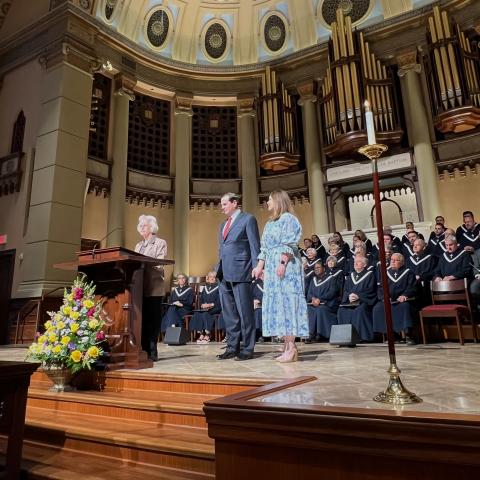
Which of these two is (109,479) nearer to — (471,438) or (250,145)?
(471,438)

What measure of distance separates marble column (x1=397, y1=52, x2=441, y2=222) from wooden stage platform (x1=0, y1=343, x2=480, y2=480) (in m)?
5.93

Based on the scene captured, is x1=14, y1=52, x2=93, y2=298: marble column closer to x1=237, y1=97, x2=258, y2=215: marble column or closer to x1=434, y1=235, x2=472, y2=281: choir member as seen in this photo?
Answer: x1=237, y1=97, x2=258, y2=215: marble column

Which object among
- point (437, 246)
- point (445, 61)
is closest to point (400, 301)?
point (437, 246)

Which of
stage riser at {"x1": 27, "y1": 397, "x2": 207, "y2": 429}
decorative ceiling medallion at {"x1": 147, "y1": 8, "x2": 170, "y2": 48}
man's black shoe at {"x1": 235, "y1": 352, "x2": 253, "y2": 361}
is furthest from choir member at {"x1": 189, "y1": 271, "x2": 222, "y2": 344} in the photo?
decorative ceiling medallion at {"x1": 147, "y1": 8, "x2": 170, "y2": 48}

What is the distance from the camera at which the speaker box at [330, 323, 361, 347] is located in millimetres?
4742

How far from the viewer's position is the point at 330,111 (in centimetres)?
941

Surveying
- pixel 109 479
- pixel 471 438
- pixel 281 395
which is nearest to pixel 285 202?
pixel 281 395

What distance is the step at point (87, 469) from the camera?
1786mm

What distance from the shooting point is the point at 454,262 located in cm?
561

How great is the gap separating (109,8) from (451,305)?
9.30 metres

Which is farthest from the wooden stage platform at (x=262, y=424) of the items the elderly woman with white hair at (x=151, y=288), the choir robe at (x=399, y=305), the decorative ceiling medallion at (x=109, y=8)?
the decorative ceiling medallion at (x=109, y=8)

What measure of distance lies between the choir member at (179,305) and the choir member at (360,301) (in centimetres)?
308

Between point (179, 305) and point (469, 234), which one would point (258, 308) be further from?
point (469, 234)

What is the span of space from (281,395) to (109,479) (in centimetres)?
86
